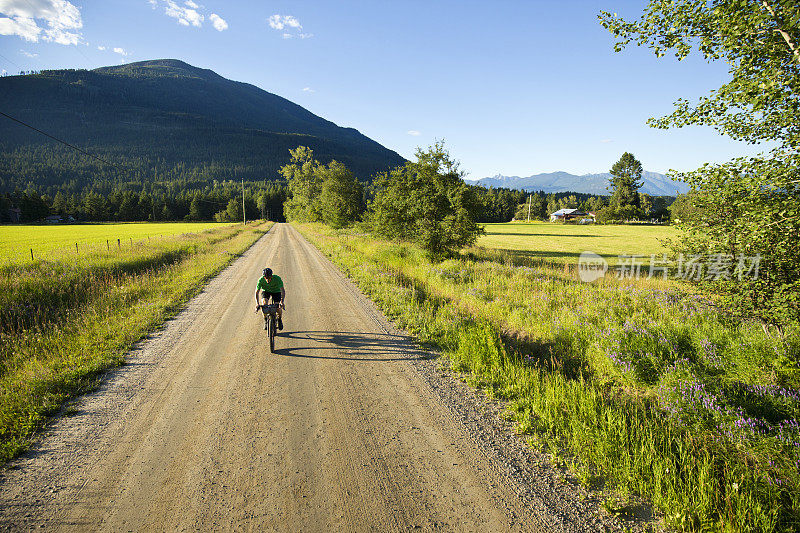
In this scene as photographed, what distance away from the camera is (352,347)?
711cm

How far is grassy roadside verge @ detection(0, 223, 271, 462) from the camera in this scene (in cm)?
483

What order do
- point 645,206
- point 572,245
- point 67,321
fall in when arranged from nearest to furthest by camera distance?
point 67,321 → point 572,245 → point 645,206

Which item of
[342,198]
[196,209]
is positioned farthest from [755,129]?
[196,209]

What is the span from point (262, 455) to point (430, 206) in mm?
14773

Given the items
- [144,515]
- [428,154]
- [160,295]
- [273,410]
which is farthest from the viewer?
[428,154]

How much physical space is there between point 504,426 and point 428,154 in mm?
15338

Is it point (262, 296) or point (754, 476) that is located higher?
point (262, 296)

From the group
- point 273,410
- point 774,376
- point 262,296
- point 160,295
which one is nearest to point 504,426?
point 273,410

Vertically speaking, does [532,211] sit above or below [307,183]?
above

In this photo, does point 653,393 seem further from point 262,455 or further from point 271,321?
point 271,321

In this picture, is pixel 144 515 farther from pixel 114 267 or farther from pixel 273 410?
pixel 114 267

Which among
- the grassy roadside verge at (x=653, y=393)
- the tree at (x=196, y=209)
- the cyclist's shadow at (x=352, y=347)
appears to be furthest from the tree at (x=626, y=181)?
the tree at (x=196, y=209)

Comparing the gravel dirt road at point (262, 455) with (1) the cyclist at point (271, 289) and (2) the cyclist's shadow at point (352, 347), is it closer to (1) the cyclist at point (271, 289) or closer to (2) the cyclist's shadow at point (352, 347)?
(2) the cyclist's shadow at point (352, 347)

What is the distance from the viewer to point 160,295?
11.1 meters
